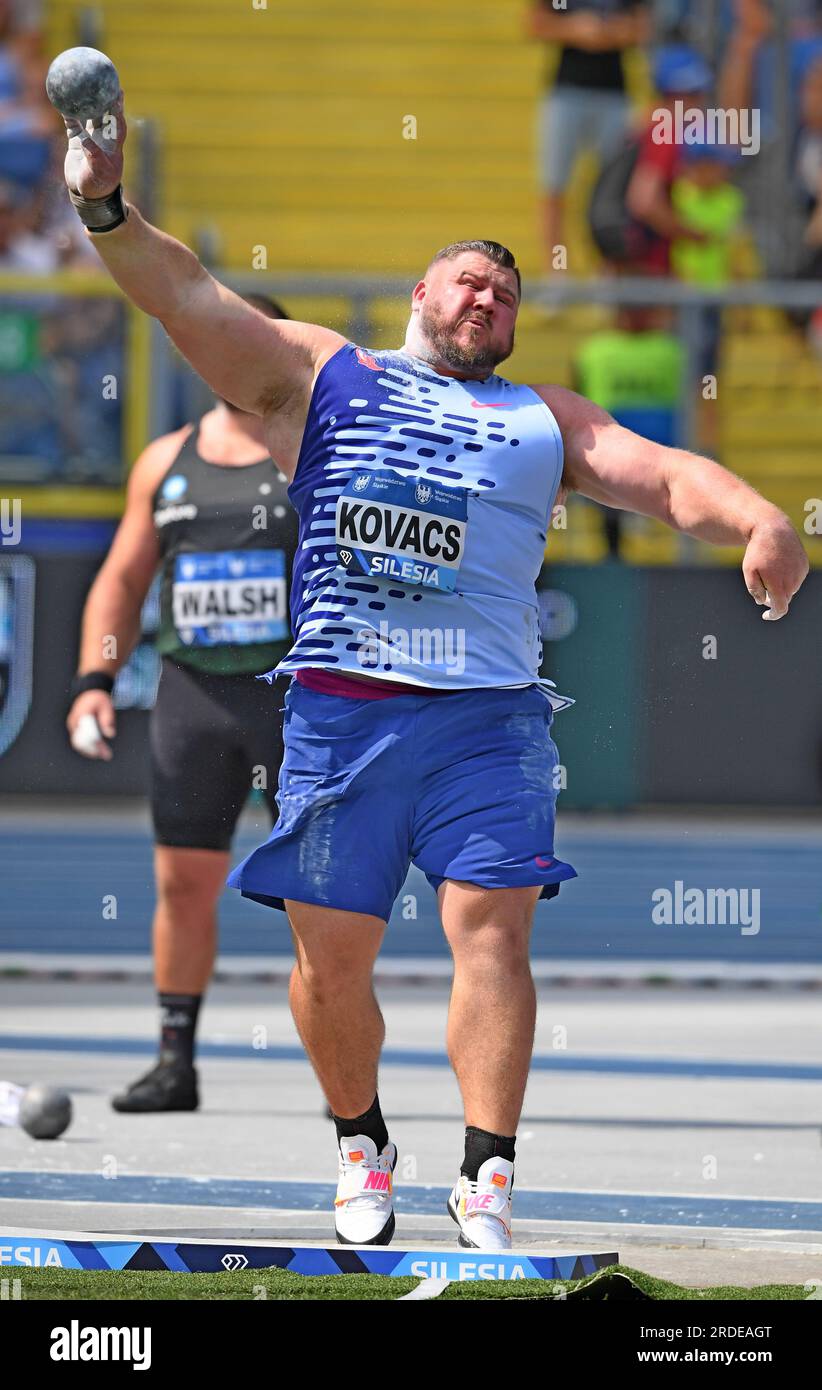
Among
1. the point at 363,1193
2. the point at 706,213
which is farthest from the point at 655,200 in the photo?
the point at 363,1193

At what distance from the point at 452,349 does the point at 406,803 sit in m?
0.86

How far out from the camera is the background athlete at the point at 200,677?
7074 mm

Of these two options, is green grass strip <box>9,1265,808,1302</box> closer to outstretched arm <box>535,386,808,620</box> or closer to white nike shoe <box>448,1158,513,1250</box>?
white nike shoe <box>448,1158,513,1250</box>

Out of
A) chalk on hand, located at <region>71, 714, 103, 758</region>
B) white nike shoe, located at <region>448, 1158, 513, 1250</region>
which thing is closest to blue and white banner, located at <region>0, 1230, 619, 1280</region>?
white nike shoe, located at <region>448, 1158, 513, 1250</region>

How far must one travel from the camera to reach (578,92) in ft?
59.4

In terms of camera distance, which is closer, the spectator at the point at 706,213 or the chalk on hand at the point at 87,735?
the chalk on hand at the point at 87,735

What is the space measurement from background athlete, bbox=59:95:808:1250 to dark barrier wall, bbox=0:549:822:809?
8.88m

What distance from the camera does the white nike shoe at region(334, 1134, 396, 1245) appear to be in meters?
4.95

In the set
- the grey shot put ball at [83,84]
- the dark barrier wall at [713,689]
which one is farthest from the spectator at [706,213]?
the grey shot put ball at [83,84]

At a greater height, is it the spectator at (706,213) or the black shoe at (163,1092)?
the spectator at (706,213)

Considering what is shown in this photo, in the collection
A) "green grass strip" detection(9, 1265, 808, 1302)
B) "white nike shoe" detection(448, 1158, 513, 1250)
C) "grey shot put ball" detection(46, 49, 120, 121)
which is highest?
"grey shot put ball" detection(46, 49, 120, 121)

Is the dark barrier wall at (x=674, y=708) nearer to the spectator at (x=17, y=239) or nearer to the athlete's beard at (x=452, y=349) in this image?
the spectator at (x=17, y=239)
